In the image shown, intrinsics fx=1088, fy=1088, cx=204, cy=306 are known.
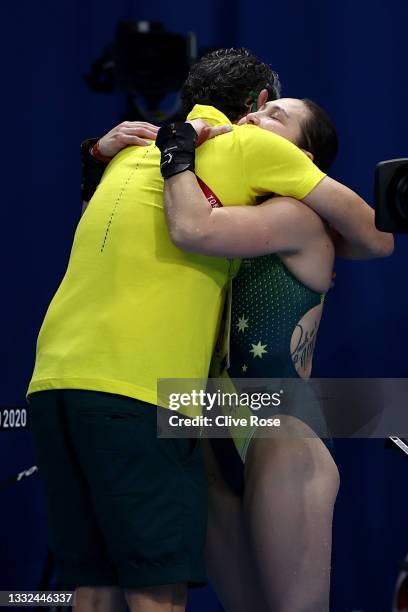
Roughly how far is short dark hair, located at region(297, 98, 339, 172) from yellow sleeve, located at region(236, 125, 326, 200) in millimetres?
208

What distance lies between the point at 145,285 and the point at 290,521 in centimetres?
58

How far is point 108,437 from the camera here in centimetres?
203

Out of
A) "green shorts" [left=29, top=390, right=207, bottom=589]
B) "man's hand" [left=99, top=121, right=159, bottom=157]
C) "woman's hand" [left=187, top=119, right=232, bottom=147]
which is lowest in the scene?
"green shorts" [left=29, top=390, right=207, bottom=589]

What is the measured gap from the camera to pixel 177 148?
2088 mm

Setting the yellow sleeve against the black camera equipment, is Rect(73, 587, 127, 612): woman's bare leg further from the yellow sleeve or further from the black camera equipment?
the black camera equipment

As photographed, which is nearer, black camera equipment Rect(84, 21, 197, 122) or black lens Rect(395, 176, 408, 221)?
black lens Rect(395, 176, 408, 221)

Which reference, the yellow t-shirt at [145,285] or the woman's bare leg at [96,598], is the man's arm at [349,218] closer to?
the yellow t-shirt at [145,285]

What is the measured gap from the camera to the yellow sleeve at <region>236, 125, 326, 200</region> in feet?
7.04

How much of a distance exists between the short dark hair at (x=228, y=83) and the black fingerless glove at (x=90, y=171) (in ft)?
0.82

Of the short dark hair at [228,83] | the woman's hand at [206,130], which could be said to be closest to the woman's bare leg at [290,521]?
the woman's hand at [206,130]

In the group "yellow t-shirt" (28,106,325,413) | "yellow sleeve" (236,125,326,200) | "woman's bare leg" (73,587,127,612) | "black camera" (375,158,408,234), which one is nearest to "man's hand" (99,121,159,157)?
"yellow t-shirt" (28,106,325,413)

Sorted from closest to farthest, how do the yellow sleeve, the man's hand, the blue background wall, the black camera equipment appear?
1. the yellow sleeve
2. the man's hand
3. the blue background wall
4. the black camera equipment

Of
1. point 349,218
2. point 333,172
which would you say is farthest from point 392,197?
point 333,172

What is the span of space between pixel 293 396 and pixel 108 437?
474mm
